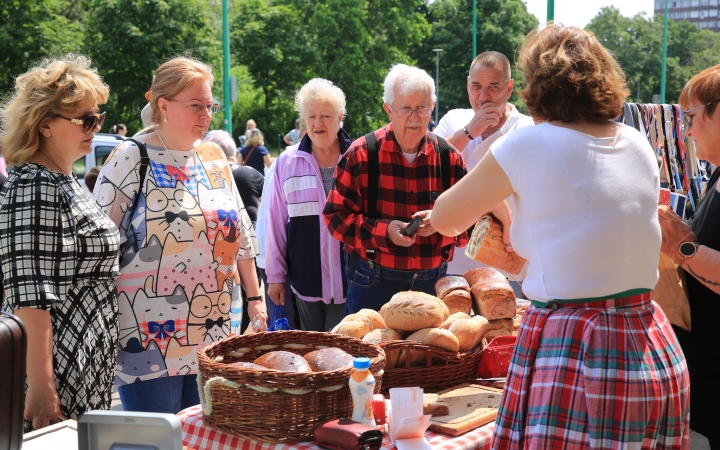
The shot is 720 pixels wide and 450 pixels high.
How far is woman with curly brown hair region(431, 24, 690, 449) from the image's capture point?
1.70m

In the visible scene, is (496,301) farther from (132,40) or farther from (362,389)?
(132,40)

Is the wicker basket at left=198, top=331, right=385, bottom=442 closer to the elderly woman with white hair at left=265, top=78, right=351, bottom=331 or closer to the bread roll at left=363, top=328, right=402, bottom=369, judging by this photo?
the bread roll at left=363, top=328, right=402, bottom=369

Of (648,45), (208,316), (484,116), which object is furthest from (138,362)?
(648,45)

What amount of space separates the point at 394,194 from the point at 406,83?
0.53 metres

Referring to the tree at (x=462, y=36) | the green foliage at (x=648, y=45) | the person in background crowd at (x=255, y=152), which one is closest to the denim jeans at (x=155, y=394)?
the person in background crowd at (x=255, y=152)

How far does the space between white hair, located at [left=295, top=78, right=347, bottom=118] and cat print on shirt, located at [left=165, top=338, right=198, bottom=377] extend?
1.74 meters

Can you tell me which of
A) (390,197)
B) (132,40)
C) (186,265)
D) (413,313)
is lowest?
(413,313)

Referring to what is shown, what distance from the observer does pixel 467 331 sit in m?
2.42

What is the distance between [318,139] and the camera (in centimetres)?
404

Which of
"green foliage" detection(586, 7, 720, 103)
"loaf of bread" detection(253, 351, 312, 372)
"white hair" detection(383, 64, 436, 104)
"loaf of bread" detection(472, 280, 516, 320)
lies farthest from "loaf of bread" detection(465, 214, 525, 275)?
"green foliage" detection(586, 7, 720, 103)

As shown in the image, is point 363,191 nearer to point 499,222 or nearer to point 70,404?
point 499,222

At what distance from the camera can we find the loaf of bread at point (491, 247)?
2.19 metres

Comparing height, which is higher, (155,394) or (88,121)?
(88,121)

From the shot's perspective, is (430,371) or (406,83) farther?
(406,83)
